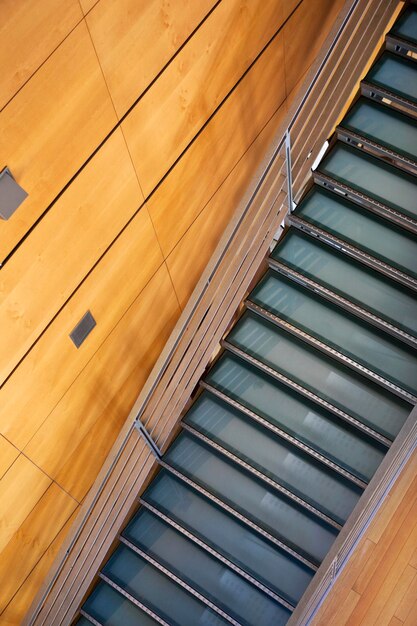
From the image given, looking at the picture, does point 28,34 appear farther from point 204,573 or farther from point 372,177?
point 204,573

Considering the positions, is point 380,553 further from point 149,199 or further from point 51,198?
point 51,198

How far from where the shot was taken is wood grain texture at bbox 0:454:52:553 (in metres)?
4.28

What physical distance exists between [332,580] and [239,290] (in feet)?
6.01

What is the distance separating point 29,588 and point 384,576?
9.04 feet

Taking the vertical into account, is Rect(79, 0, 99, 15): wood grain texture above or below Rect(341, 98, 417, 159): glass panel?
below

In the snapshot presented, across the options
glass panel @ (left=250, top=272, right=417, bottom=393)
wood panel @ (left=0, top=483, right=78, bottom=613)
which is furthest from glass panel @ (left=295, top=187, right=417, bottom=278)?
wood panel @ (left=0, top=483, right=78, bottom=613)

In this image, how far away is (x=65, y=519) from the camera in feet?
16.8

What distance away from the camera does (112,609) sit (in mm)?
4875

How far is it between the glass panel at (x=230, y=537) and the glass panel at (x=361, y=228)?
1.99m

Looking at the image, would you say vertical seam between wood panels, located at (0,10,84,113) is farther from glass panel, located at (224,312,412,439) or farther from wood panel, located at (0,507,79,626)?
wood panel, located at (0,507,79,626)

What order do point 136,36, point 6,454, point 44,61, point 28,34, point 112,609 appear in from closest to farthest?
point 28,34 → point 44,61 → point 136,36 → point 6,454 → point 112,609

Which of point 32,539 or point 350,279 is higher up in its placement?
point 350,279

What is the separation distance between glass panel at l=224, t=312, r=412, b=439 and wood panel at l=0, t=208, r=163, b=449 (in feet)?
2.60

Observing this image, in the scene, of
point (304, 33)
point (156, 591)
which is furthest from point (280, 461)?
point (304, 33)
